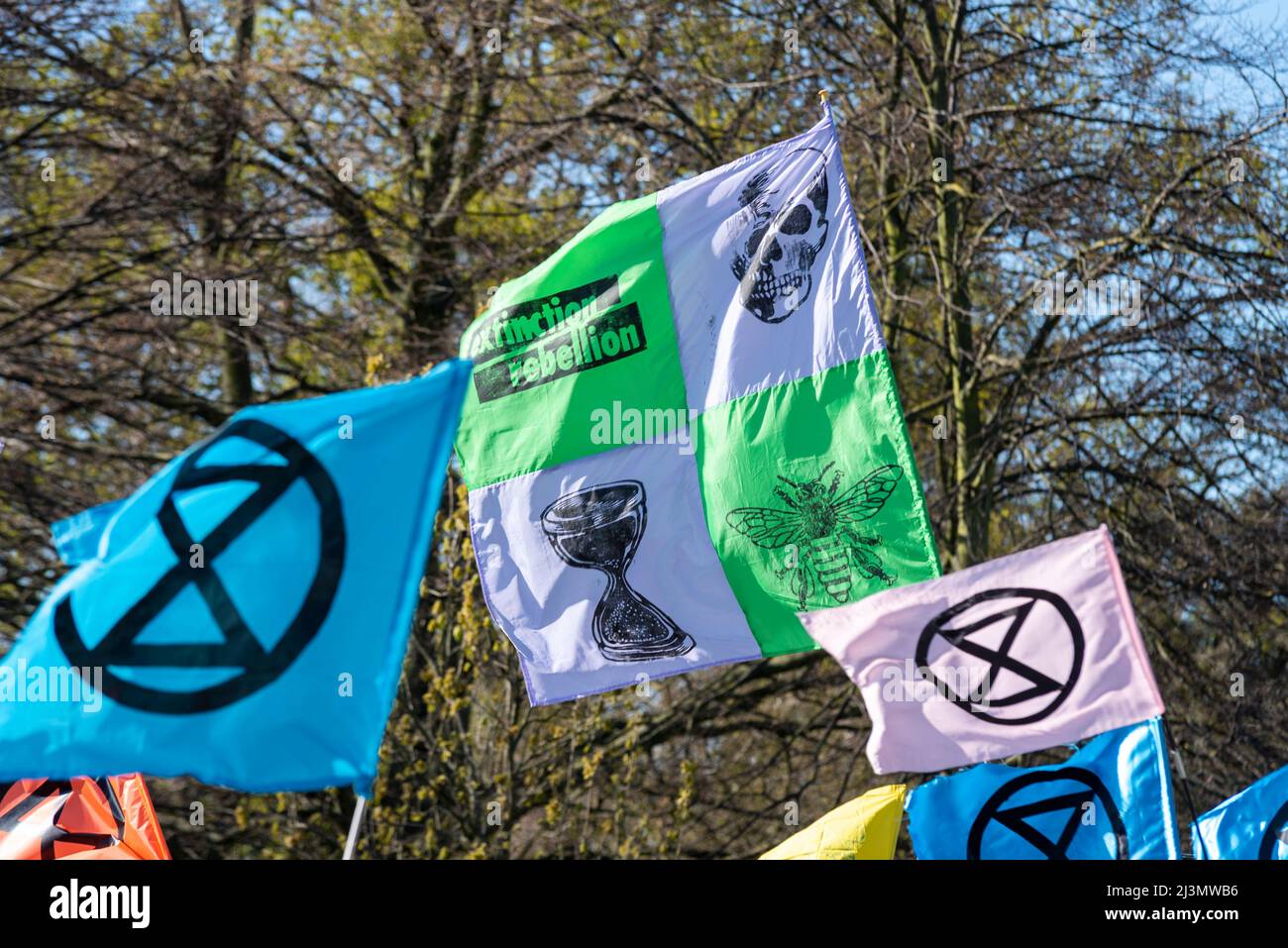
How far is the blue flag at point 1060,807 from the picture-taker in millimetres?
6379

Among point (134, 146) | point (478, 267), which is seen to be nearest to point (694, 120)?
point (478, 267)

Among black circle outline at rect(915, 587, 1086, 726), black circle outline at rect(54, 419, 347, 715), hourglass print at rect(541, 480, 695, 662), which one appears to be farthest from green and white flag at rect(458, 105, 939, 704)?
black circle outline at rect(54, 419, 347, 715)

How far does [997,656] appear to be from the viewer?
226 inches

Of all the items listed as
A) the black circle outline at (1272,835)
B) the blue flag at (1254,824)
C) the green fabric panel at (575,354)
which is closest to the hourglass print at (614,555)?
the green fabric panel at (575,354)

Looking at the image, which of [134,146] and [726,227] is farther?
[134,146]

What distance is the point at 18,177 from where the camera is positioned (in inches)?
472

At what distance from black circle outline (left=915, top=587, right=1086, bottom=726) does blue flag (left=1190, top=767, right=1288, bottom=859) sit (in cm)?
123

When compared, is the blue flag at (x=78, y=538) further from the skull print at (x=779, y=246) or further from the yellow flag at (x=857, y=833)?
the skull print at (x=779, y=246)

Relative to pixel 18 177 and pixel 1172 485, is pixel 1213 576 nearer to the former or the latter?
pixel 1172 485

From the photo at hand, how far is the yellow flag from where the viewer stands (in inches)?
255

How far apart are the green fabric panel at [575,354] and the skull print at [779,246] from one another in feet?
1.34

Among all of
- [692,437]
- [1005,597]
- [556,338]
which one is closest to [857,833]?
[1005,597]

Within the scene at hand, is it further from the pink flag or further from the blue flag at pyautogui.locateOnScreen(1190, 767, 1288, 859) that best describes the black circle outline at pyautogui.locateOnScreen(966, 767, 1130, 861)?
the pink flag

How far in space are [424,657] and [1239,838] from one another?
611 centimetres
